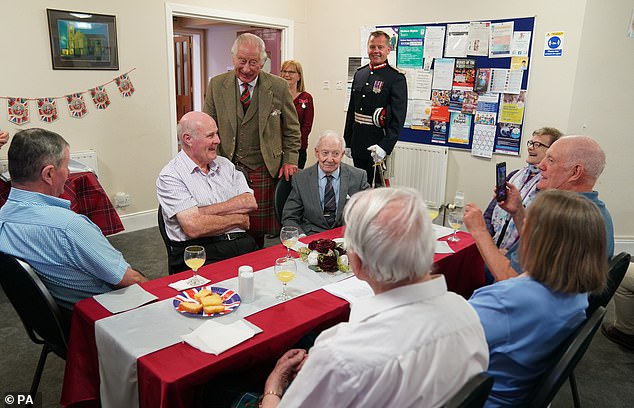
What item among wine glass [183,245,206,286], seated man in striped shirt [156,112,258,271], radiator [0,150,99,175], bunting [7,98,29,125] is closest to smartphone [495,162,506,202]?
seated man in striped shirt [156,112,258,271]

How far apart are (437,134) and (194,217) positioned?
10.1ft

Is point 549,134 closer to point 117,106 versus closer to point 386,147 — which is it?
point 386,147

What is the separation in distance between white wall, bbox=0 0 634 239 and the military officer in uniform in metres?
0.92

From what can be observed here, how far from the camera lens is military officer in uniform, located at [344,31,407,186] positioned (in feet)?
13.3

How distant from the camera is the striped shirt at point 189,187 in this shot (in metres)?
2.40

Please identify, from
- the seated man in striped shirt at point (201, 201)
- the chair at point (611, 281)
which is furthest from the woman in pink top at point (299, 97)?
the chair at point (611, 281)

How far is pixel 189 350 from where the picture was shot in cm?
139

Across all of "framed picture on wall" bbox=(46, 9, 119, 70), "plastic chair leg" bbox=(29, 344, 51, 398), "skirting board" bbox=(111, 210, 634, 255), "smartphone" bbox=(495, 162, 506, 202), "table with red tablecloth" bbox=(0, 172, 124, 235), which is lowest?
"skirting board" bbox=(111, 210, 634, 255)

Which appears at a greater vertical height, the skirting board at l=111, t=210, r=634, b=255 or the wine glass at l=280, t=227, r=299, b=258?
the wine glass at l=280, t=227, r=299, b=258

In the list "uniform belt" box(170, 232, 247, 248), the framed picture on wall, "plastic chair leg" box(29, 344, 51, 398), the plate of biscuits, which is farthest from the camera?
the framed picture on wall

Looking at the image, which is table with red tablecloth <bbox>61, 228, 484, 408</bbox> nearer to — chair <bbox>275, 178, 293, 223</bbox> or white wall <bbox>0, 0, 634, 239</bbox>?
chair <bbox>275, 178, 293, 223</bbox>

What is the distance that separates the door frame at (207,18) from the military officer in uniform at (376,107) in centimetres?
156

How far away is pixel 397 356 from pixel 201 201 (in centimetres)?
176

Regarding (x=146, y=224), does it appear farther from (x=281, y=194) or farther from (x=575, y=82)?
(x=575, y=82)
